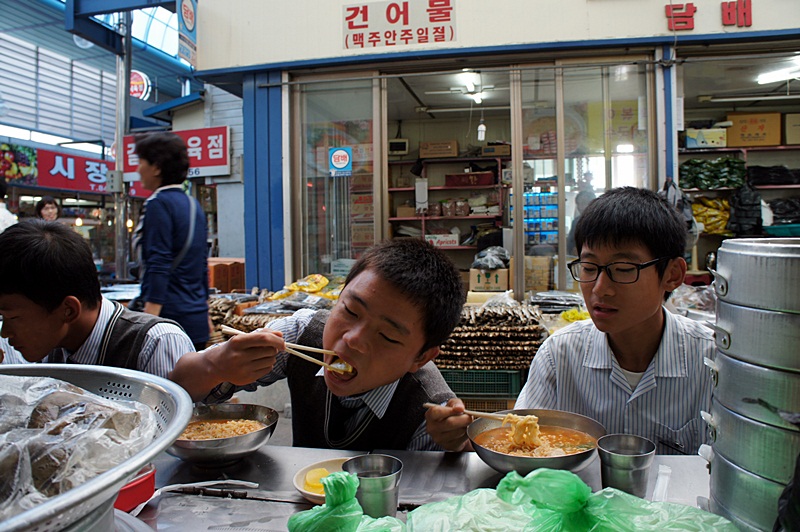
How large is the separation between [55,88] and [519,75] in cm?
1327

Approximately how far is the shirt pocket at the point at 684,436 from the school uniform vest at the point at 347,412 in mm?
742

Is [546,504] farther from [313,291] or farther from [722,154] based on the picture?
[722,154]

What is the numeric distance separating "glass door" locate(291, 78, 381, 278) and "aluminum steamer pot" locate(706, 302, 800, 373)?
574 centimetres

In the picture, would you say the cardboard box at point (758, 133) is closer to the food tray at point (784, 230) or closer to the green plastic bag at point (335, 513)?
the food tray at point (784, 230)

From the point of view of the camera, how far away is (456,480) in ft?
4.72

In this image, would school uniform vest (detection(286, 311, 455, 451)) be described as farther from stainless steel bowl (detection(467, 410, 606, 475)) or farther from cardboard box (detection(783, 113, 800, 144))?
cardboard box (detection(783, 113, 800, 144))

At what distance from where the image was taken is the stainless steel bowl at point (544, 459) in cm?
128

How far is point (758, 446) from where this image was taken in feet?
2.57

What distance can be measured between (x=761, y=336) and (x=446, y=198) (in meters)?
9.45

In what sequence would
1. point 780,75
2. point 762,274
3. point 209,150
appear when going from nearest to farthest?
point 762,274 → point 780,75 → point 209,150

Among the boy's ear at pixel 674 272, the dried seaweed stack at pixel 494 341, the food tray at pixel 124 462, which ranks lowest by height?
the dried seaweed stack at pixel 494 341

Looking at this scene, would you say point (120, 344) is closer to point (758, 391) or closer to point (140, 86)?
point (758, 391)

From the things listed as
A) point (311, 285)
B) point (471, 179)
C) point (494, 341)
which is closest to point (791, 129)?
point (471, 179)

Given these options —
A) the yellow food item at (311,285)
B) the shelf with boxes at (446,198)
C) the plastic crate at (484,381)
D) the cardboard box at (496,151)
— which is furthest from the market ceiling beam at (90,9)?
the plastic crate at (484,381)
